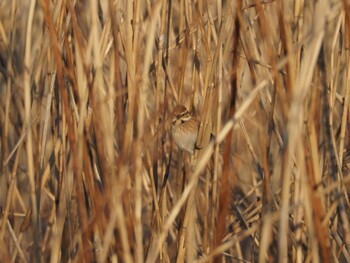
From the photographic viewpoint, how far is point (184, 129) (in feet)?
5.60

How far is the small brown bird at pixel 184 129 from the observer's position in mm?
1634

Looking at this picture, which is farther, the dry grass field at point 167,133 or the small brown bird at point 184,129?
the small brown bird at point 184,129

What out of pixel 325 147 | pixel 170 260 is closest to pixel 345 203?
pixel 325 147

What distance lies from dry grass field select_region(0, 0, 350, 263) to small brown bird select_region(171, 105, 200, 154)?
0.03 m

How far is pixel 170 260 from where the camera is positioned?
167cm

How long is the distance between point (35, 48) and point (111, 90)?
2.05 ft

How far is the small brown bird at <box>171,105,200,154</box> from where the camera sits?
64.3 inches

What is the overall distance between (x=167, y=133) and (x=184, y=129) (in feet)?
0.44

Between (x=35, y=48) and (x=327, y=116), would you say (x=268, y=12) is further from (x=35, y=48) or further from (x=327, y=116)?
(x=35, y=48)

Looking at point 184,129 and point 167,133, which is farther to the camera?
point 167,133

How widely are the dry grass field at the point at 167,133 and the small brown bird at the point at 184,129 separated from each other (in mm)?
35

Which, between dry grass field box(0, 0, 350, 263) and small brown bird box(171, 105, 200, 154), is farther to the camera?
small brown bird box(171, 105, 200, 154)

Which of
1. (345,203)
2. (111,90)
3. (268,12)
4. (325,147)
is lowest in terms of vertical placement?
(345,203)

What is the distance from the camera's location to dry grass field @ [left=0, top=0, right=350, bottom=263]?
3.72ft
